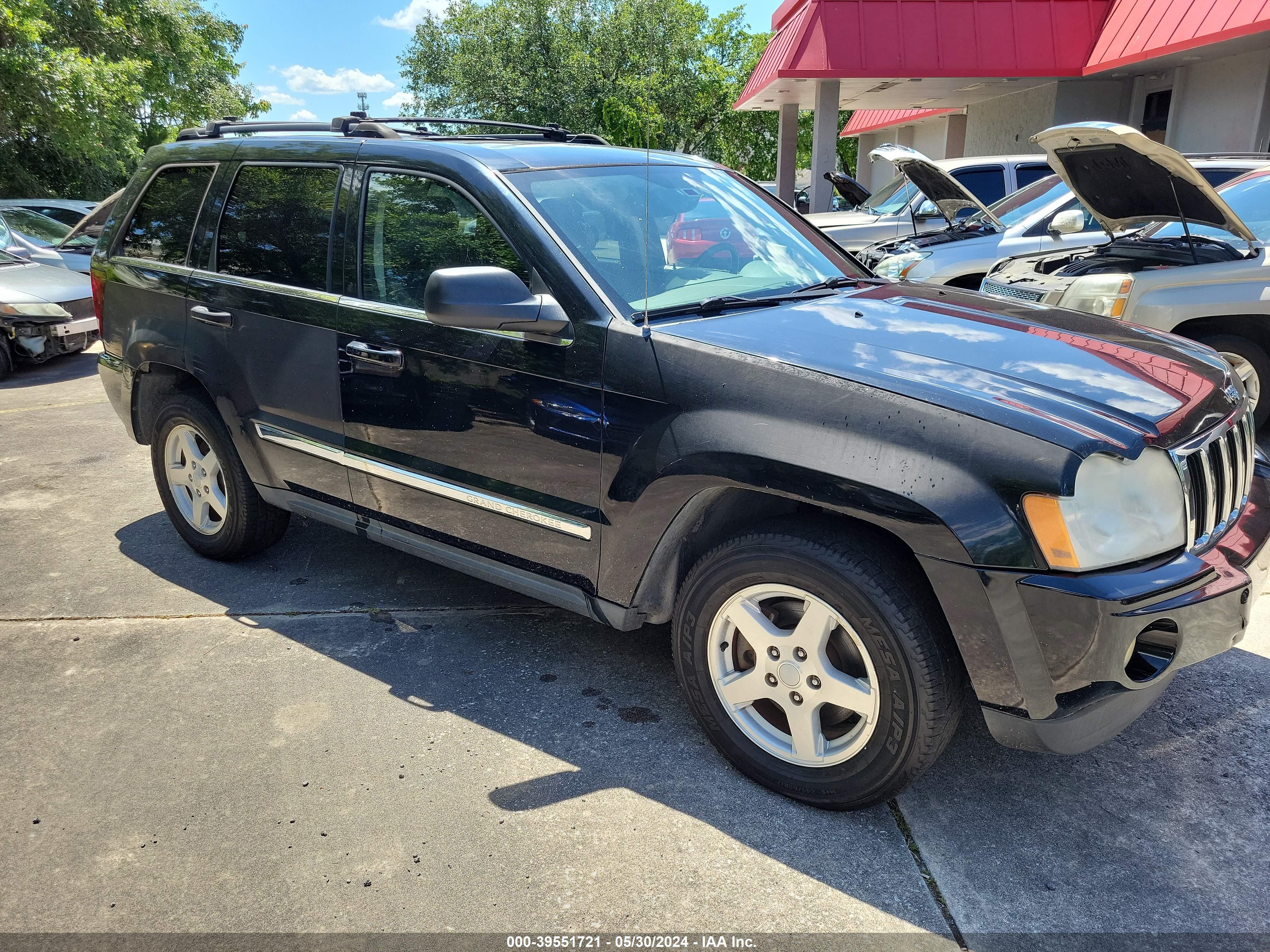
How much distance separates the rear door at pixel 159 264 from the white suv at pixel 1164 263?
4084mm

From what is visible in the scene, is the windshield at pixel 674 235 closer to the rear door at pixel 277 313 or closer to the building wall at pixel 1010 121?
the rear door at pixel 277 313

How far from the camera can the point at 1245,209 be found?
617cm

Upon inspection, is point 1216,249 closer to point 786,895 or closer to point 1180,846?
point 1180,846

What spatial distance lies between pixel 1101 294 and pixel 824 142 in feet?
36.4

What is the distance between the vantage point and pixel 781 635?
9.00ft

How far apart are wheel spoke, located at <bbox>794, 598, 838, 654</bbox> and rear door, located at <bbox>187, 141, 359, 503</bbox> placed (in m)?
1.95

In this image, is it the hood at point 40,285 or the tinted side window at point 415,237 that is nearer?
the tinted side window at point 415,237

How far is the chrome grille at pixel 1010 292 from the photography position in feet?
18.9

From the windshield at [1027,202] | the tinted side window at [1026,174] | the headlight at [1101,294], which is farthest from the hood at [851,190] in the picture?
the headlight at [1101,294]

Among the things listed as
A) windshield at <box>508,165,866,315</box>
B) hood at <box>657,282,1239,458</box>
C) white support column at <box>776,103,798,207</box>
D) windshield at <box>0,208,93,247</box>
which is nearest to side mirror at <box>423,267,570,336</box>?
windshield at <box>508,165,866,315</box>

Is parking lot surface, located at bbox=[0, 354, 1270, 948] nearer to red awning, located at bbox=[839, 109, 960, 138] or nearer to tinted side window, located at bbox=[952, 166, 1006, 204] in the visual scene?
tinted side window, located at bbox=[952, 166, 1006, 204]

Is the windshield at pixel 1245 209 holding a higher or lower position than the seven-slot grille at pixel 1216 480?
higher

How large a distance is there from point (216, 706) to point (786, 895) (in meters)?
2.09

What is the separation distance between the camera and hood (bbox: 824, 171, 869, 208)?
965 centimetres
